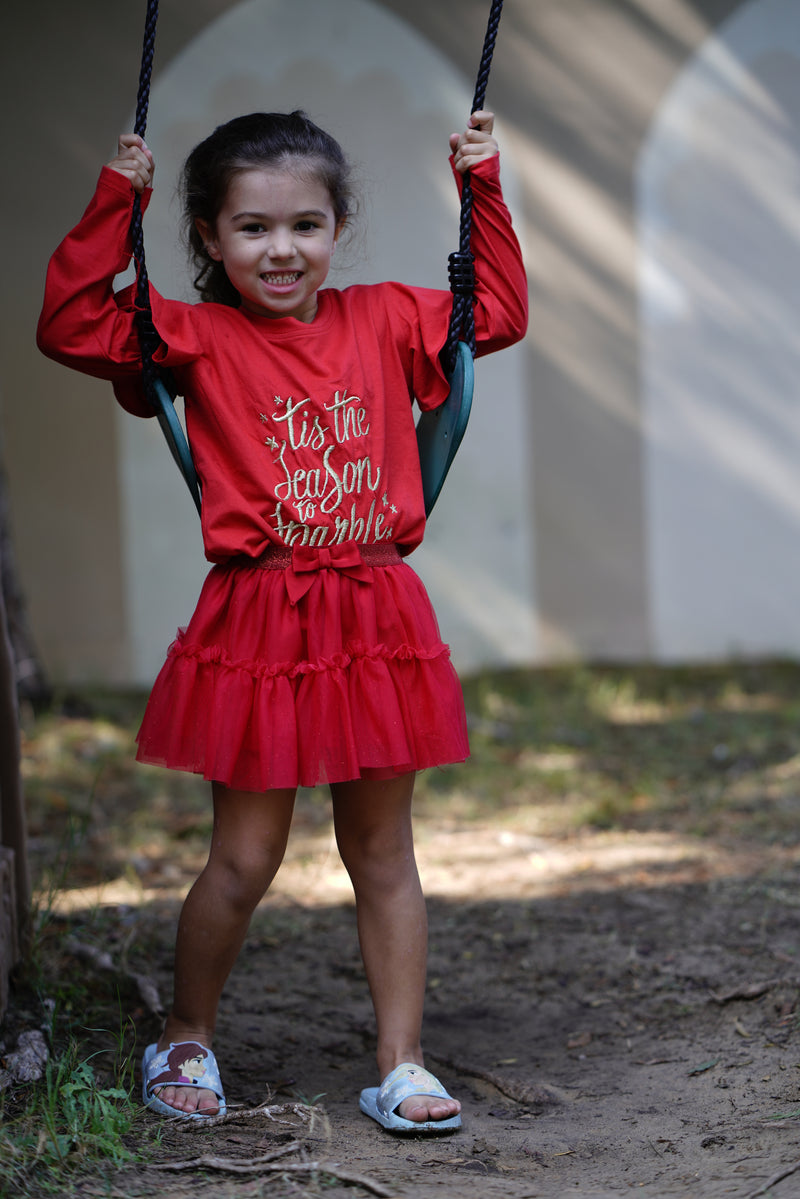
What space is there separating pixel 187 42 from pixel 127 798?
3.43m

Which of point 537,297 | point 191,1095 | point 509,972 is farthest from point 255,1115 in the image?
point 537,297

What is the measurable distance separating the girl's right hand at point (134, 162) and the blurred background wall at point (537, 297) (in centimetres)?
363

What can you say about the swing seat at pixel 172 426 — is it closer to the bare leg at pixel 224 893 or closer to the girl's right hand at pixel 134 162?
the girl's right hand at pixel 134 162

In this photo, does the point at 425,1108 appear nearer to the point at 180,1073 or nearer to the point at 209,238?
the point at 180,1073

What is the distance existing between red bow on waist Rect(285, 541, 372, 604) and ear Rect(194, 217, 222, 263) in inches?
20.8

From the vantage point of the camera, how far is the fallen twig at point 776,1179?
1.53 m

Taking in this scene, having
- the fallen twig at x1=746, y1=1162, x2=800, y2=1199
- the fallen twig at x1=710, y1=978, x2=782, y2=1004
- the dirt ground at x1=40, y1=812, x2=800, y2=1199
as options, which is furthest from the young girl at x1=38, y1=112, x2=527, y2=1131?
the fallen twig at x1=710, y1=978, x2=782, y2=1004

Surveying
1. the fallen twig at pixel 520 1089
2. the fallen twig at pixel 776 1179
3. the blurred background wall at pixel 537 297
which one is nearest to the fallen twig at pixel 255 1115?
the fallen twig at pixel 520 1089

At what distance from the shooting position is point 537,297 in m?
5.84

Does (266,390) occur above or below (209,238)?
below

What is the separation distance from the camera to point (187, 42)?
5449 millimetres

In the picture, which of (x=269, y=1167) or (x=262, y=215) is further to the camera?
(x=262, y=215)

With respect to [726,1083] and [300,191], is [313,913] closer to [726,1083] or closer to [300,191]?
[726,1083]

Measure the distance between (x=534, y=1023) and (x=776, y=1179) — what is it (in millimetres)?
941
